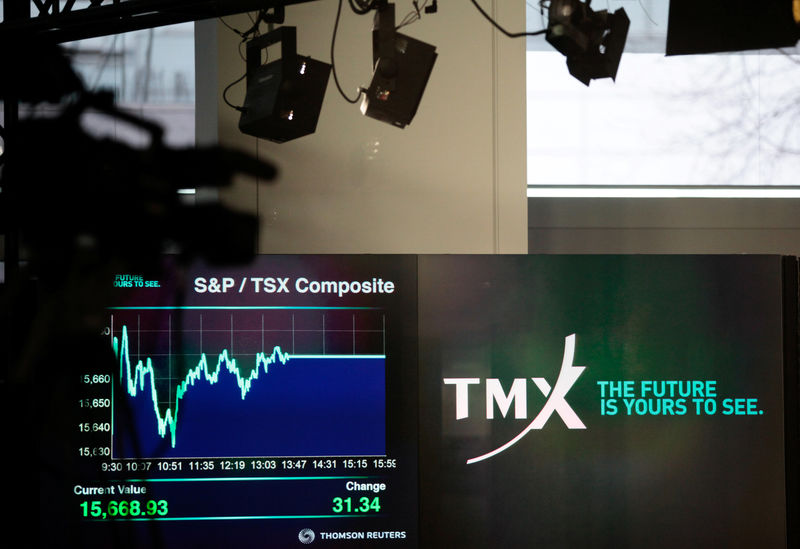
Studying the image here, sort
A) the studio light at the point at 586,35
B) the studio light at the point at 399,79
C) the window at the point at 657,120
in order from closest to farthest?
the studio light at the point at 586,35 → the studio light at the point at 399,79 → the window at the point at 657,120

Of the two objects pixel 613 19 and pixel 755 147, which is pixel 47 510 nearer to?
pixel 613 19

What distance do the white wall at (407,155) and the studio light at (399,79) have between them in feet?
1.59

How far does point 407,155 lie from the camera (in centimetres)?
304

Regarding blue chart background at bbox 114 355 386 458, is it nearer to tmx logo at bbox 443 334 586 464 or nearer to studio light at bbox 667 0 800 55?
tmx logo at bbox 443 334 586 464

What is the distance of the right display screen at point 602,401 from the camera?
2324 mm

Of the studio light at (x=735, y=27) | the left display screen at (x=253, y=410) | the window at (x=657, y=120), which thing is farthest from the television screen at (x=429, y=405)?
the window at (x=657, y=120)

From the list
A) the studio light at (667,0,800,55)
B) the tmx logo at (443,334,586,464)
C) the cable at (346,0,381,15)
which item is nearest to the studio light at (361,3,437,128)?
the cable at (346,0,381,15)

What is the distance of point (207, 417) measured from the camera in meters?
2.32

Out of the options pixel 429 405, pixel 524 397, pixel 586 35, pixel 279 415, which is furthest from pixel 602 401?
pixel 586 35

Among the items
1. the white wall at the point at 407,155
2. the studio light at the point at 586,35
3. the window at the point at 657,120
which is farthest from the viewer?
the window at the point at 657,120

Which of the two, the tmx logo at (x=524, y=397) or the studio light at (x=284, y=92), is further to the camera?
A: the studio light at (x=284, y=92)

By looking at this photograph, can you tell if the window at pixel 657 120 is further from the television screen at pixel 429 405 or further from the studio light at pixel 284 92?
the studio light at pixel 284 92

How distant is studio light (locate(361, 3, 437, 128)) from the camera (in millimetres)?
2420

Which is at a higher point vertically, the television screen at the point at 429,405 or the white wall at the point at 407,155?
the white wall at the point at 407,155
